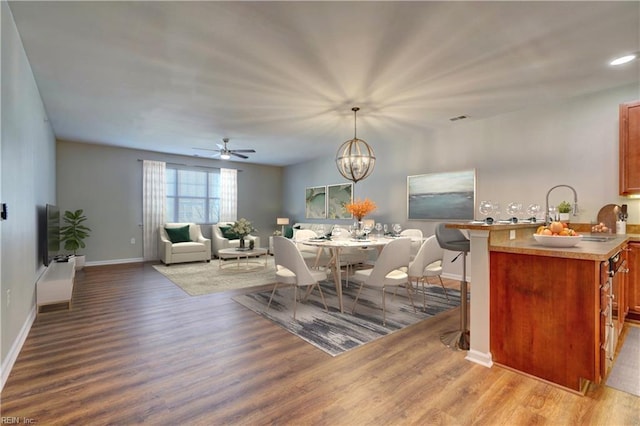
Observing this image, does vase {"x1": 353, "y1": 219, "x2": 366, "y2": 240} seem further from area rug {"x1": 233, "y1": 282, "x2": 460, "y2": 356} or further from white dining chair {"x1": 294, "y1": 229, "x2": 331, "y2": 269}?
area rug {"x1": 233, "y1": 282, "x2": 460, "y2": 356}

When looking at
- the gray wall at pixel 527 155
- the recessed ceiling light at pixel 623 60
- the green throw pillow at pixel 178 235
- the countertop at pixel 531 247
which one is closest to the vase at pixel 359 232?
the countertop at pixel 531 247

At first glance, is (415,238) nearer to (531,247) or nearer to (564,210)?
(564,210)

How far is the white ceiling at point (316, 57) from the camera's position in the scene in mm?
2166

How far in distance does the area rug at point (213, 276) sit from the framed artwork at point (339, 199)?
2.00 m

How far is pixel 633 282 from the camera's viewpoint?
3066mm

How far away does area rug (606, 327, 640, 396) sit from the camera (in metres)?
1.95

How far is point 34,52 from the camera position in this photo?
2699mm

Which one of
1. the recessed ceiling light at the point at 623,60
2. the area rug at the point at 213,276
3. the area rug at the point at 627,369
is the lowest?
the area rug at the point at 627,369

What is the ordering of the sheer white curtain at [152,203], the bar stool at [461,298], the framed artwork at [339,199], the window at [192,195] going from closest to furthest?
the bar stool at [461,298], the sheer white curtain at [152,203], the framed artwork at [339,199], the window at [192,195]

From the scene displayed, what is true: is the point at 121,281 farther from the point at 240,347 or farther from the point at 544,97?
the point at 544,97

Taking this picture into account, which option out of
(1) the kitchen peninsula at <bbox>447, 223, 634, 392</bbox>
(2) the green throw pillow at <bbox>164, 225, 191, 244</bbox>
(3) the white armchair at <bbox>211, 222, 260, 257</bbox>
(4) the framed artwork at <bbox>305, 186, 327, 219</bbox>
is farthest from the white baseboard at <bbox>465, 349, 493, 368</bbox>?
(2) the green throw pillow at <bbox>164, 225, 191, 244</bbox>

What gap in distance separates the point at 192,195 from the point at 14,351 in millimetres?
5745

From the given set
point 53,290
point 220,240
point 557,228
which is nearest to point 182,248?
point 220,240

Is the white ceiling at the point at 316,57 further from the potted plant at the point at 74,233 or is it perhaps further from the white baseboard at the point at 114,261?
the white baseboard at the point at 114,261
